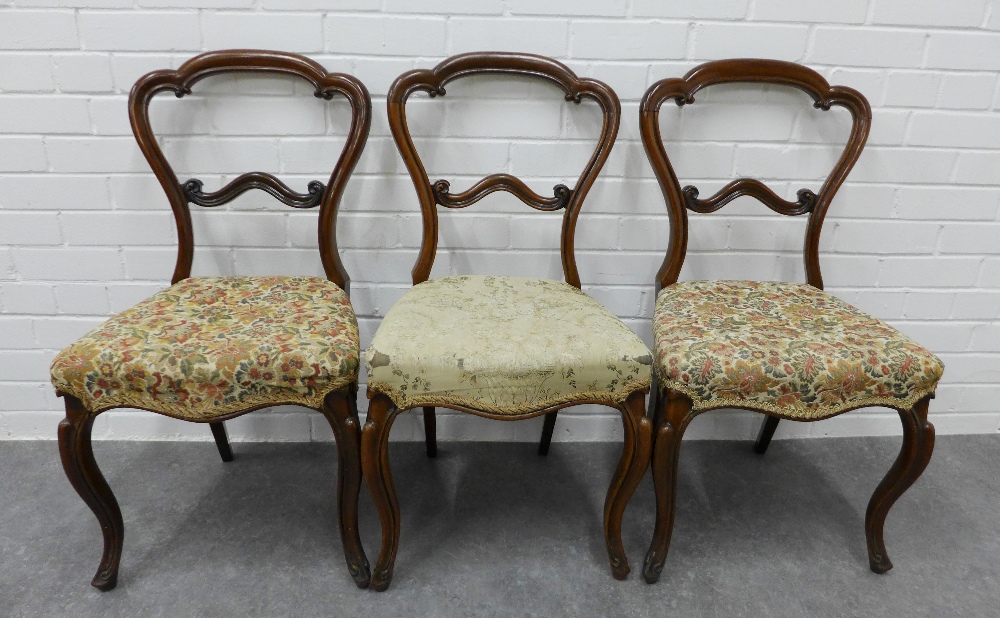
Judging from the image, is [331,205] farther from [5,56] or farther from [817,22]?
[817,22]

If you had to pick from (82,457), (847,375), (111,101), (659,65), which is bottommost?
(82,457)

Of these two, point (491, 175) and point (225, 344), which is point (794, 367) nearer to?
point (491, 175)

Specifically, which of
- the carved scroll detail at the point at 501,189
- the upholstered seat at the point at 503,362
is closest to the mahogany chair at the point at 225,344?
the upholstered seat at the point at 503,362

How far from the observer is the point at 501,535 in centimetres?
158

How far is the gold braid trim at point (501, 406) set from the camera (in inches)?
47.8

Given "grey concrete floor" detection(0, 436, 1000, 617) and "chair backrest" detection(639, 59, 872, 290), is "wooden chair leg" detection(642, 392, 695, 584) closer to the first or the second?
"grey concrete floor" detection(0, 436, 1000, 617)

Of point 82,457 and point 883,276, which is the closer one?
point 82,457

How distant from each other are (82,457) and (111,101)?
0.89 meters

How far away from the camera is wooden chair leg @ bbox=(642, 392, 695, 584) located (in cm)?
128

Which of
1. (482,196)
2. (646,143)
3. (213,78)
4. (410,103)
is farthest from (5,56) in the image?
(646,143)

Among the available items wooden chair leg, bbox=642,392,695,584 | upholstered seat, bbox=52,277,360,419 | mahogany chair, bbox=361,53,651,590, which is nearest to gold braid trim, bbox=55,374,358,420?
upholstered seat, bbox=52,277,360,419

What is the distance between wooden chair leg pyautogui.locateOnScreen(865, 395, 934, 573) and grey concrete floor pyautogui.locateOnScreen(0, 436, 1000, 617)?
0.06 metres

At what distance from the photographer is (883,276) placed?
1856 millimetres

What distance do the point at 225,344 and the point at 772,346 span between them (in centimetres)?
107
